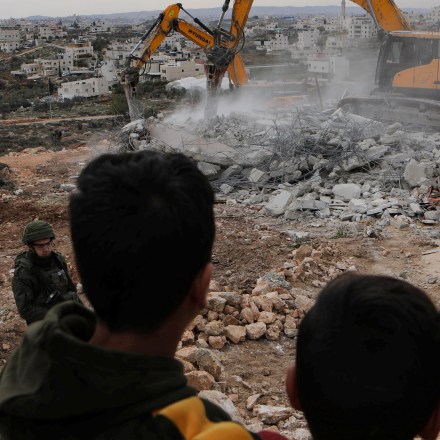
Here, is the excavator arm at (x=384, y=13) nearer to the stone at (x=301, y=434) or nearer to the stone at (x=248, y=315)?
the stone at (x=248, y=315)

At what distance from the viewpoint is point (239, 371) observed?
14.7 feet

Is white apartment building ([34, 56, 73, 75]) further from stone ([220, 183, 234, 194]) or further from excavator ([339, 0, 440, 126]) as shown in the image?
stone ([220, 183, 234, 194])

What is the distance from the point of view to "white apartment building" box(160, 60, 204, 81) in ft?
189

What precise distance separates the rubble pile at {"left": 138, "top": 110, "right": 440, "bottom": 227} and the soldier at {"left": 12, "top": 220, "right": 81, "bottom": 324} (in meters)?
5.51

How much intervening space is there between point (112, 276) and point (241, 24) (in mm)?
13124

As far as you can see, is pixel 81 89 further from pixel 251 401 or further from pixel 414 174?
pixel 251 401

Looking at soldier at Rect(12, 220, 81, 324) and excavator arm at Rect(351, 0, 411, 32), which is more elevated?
excavator arm at Rect(351, 0, 411, 32)

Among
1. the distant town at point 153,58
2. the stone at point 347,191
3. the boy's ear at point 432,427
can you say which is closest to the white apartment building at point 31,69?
the distant town at point 153,58

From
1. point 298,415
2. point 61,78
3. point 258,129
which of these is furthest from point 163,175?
point 61,78

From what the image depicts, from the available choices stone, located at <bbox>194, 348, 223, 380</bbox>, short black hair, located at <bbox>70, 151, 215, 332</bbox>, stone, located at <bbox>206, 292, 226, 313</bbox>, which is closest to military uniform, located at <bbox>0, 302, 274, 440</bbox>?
short black hair, located at <bbox>70, 151, 215, 332</bbox>

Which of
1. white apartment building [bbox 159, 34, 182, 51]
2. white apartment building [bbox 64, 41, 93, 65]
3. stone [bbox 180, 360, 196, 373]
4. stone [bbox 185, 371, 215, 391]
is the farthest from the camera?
white apartment building [bbox 159, 34, 182, 51]

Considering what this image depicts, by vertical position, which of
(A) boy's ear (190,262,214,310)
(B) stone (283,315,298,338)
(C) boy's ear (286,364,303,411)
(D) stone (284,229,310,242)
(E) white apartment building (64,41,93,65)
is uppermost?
(E) white apartment building (64,41,93,65)

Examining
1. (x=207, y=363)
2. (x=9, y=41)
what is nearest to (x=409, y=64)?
(x=207, y=363)

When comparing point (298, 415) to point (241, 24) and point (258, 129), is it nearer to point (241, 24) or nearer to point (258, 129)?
point (258, 129)
